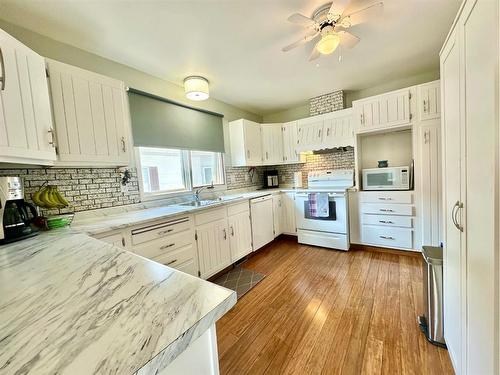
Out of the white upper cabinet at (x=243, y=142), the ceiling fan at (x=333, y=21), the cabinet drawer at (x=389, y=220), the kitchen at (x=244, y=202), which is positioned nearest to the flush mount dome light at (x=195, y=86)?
the kitchen at (x=244, y=202)

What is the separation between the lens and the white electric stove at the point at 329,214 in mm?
3104

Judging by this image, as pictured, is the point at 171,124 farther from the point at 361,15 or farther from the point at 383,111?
the point at 383,111

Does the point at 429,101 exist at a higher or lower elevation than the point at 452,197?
higher

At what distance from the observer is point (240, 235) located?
2.91 m

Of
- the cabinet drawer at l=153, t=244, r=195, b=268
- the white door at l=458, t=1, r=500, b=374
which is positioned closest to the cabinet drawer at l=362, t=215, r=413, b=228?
the white door at l=458, t=1, r=500, b=374

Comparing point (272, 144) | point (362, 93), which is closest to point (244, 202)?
point (272, 144)

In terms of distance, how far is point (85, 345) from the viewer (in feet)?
1.43

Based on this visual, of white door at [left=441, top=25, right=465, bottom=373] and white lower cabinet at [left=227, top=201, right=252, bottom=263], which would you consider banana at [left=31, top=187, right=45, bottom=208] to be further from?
white door at [left=441, top=25, right=465, bottom=373]

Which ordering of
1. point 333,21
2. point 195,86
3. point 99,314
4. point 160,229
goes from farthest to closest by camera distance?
point 195,86 < point 160,229 < point 333,21 < point 99,314

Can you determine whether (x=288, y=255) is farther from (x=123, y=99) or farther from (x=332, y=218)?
(x=123, y=99)

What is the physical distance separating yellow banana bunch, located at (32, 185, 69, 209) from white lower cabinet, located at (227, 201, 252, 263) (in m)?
1.64

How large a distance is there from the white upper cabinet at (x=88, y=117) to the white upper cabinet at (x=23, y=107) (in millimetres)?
126

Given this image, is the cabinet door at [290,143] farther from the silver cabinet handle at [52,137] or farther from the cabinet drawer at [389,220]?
the silver cabinet handle at [52,137]

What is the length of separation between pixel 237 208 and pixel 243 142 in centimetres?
130
